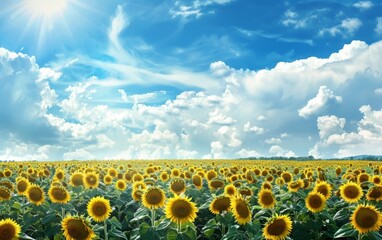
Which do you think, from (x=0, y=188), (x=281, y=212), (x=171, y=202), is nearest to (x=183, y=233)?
(x=171, y=202)

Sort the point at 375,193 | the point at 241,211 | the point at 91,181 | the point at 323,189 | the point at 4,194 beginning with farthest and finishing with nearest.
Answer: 1. the point at 91,181
2. the point at 4,194
3. the point at 323,189
4. the point at 375,193
5. the point at 241,211

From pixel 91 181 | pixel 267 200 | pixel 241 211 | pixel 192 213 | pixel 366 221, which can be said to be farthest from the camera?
pixel 91 181

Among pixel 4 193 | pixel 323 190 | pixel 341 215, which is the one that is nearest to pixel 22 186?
pixel 4 193

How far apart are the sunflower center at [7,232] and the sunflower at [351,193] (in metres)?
7.26

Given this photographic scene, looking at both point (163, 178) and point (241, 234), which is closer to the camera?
point (241, 234)

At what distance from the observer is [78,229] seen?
24.3 feet

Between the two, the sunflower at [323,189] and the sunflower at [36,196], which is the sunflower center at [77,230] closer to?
the sunflower at [36,196]

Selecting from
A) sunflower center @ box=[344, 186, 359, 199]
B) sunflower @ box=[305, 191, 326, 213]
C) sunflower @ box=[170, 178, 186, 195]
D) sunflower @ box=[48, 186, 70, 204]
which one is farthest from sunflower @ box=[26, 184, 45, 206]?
sunflower center @ box=[344, 186, 359, 199]

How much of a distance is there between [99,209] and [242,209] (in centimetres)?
286

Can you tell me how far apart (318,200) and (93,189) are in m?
6.37

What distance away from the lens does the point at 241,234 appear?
25.6 ft

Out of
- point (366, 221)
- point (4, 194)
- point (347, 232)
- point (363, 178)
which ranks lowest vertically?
point (347, 232)

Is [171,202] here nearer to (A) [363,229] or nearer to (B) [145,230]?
(B) [145,230]

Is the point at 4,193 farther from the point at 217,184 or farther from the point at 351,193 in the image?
the point at 351,193
